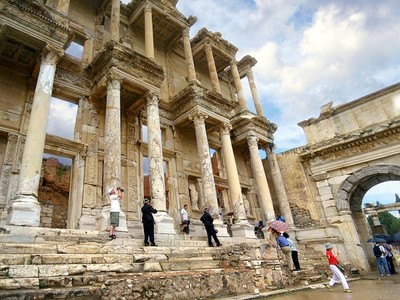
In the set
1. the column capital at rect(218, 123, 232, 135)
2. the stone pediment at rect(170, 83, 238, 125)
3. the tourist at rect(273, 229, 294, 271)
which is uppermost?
the stone pediment at rect(170, 83, 238, 125)

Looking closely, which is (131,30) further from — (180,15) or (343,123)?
(343,123)

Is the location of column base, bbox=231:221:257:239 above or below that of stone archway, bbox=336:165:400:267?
below

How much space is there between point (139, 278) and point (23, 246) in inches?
105

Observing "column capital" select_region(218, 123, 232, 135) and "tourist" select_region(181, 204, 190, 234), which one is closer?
"tourist" select_region(181, 204, 190, 234)

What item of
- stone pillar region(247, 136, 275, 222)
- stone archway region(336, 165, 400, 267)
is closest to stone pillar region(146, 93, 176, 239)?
stone pillar region(247, 136, 275, 222)

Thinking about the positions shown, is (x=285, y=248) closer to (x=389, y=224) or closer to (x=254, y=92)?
(x=254, y=92)

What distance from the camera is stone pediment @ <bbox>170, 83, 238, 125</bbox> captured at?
14469 millimetres

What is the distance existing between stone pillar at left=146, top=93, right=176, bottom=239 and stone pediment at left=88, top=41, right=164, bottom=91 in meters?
0.74

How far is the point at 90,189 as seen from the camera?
1097 cm

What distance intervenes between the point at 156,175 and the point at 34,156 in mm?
4316

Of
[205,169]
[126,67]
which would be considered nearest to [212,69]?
[126,67]

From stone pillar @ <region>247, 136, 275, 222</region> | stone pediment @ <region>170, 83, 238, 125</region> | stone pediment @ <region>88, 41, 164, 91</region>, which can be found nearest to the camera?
stone pediment @ <region>88, 41, 164, 91</region>

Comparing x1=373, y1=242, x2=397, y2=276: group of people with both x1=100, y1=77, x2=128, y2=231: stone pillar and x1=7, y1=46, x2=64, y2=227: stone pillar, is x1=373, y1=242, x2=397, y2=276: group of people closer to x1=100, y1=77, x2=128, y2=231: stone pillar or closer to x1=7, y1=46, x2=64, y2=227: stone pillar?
x1=100, y1=77, x2=128, y2=231: stone pillar

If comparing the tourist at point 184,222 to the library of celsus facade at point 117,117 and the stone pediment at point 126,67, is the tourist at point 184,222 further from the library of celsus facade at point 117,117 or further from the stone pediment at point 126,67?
the stone pediment at point 126,67
